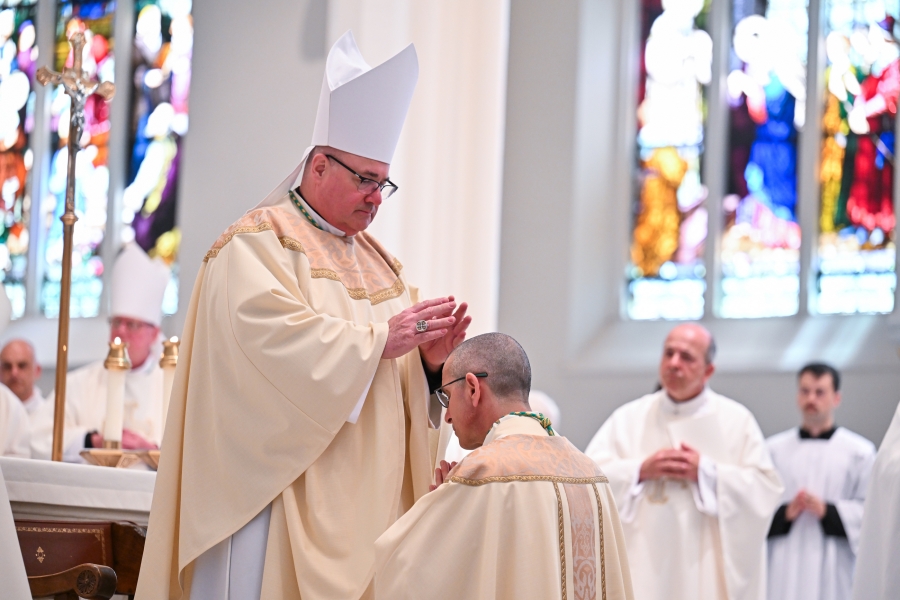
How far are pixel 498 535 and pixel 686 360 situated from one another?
4180mm

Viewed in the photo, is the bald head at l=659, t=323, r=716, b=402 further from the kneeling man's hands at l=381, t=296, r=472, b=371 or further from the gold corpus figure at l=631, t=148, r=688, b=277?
the kneeling man's hands at l=381, t=296, r=472, b=371

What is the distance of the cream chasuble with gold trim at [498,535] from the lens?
2.95m

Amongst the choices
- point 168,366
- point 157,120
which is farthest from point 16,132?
point 168,366

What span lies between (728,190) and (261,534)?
7.31 metres

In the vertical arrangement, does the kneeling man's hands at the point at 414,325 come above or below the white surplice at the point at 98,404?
above

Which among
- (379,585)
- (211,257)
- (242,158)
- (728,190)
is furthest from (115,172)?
(379,585)

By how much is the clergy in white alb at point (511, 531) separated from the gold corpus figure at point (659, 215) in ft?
23.5

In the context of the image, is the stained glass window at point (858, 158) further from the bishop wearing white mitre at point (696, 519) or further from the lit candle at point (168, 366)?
the lit candle at point (168, 366)

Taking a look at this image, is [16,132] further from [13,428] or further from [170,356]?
[170,356]

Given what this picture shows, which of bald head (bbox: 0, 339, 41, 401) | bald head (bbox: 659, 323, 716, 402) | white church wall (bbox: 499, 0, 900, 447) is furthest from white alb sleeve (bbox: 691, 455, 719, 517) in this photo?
bald head (bbox: 0, 339, 41, 401)

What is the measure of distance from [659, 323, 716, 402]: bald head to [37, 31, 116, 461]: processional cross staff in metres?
3.52

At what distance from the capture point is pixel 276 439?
3.49 meters

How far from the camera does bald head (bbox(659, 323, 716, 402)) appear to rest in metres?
6.89

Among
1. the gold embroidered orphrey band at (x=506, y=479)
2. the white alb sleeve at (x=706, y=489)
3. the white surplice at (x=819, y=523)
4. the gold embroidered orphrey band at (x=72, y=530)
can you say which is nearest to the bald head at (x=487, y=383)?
the gold embroidered orphrey band at (x=506, y=479)
